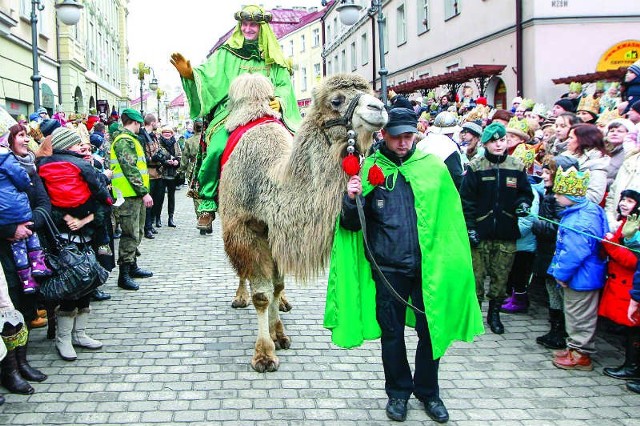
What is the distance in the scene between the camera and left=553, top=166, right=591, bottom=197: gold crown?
4926mm

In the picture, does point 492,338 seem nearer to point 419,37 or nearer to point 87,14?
point 419,37

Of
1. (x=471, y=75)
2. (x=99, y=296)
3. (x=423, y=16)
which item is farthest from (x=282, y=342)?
(x=423, y=16)

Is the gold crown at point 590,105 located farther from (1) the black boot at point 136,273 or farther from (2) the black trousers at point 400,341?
(1) the black boot at point 136,273

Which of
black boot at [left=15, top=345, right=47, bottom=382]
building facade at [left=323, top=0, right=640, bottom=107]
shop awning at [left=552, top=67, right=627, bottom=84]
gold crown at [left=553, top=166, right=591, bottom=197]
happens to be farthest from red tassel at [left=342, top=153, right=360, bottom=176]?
building facade at [left=323, top=0, right=640, bottom=107]

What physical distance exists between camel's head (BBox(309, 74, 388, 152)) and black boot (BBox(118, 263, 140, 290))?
4.22 m

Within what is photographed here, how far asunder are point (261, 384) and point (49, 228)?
2148mm

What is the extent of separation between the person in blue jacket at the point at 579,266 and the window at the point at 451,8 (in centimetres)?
1705

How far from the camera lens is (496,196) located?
19.3 feet

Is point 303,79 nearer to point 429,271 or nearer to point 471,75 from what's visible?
point 471,75

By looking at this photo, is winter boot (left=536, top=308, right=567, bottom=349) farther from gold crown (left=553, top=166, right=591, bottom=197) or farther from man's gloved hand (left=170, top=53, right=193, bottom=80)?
man's gloved hand (left=170, top=53, right=193, bottom=80)

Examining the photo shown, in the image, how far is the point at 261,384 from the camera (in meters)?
4.59

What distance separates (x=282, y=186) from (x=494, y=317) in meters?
2.76

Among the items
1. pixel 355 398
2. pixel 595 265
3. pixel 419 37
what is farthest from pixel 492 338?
pixel 419 37

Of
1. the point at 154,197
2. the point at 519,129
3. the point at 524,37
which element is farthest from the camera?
the point at 524,37
